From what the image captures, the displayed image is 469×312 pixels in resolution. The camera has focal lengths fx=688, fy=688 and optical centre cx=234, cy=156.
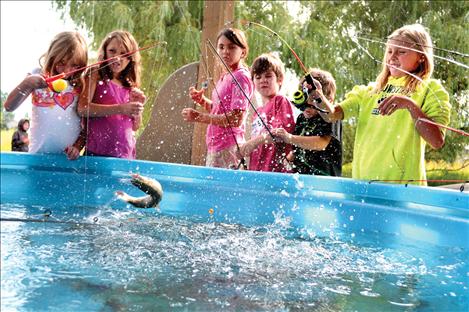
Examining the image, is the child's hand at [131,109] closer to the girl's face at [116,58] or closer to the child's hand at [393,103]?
the girl's face at [116,58]

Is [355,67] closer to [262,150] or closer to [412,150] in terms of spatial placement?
[262,150]

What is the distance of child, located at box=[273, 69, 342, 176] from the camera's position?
2.67 m

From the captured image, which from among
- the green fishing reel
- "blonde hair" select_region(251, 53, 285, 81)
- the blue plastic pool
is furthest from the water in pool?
"blonde hair" select_region(251, 53, 285, 81)

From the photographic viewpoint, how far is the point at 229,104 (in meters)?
2.94

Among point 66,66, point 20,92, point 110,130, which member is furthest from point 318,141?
point 20,92

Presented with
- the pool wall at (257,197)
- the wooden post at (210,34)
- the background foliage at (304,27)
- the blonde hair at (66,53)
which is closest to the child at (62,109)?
the blonde hair at (66,53)

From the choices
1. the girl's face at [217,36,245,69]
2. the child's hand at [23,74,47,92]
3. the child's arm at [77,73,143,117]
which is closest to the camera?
the child's hand at [23,74,47,92]

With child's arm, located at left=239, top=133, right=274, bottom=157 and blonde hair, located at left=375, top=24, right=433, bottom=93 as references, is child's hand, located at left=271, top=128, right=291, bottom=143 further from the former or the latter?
blonde hair, located at left=375, top=24, right=433, bottom=93

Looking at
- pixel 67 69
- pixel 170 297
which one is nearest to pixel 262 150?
pixel 67 69

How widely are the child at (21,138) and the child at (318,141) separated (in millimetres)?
3110

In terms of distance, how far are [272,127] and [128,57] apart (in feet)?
2.44

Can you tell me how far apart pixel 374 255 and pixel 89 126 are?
144 centimetres

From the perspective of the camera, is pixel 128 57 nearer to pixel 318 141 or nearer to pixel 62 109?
pixel 62 109

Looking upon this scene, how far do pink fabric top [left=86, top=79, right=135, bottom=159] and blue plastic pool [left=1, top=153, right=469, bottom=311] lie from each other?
0.23 m
